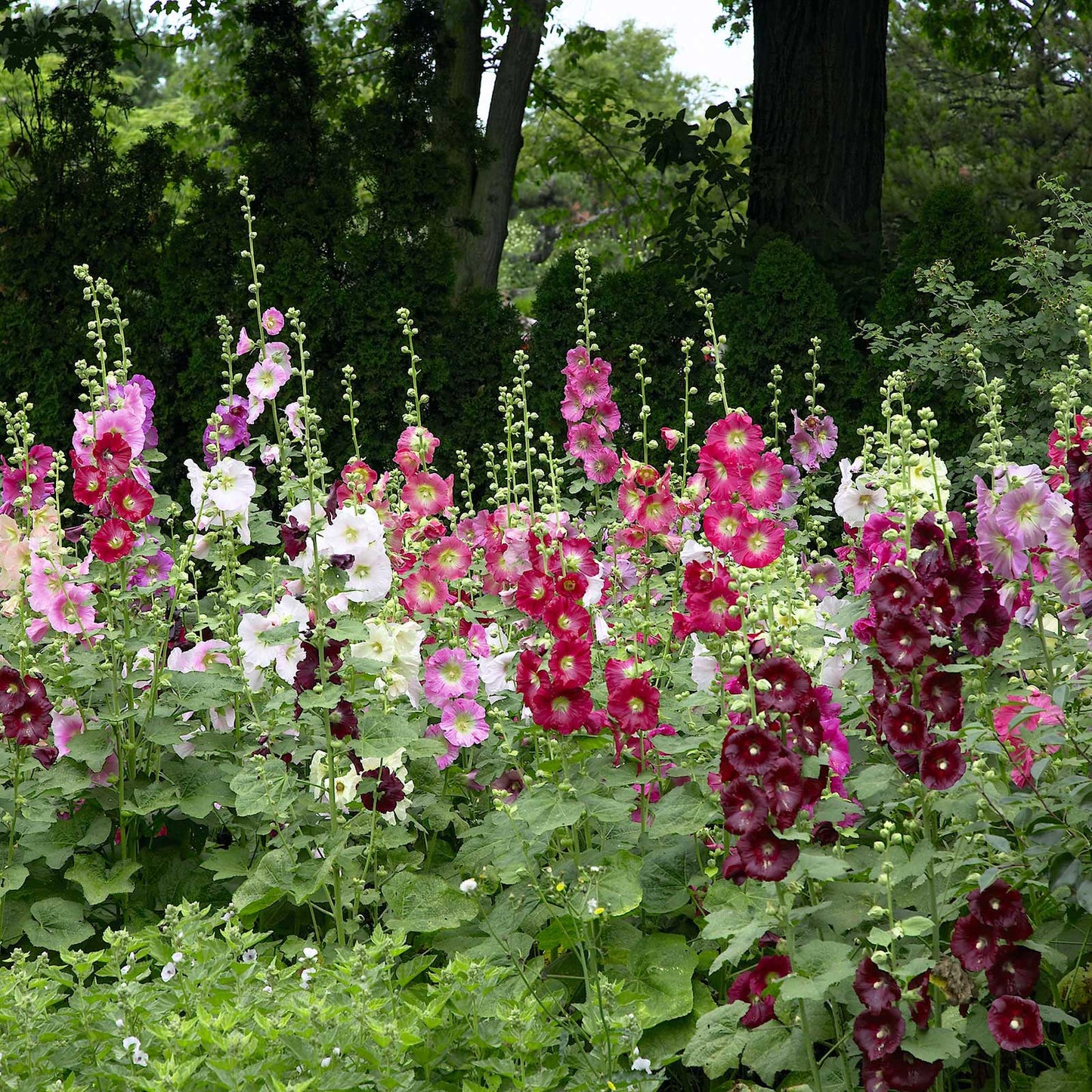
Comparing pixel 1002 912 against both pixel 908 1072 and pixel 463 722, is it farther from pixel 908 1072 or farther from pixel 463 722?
pixel 463 722

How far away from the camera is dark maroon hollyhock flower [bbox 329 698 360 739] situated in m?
2.75

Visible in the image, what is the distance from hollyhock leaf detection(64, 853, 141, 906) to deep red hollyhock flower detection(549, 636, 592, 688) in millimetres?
1209

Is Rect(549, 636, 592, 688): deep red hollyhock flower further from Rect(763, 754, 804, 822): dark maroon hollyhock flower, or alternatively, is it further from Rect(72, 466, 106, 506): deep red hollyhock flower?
Rect(72, 466, 106, 506): deep red hollyhock flower

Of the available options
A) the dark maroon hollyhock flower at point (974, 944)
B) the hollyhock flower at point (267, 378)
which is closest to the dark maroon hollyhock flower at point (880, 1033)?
the dark maroon hollyhock flower at point (974, 944)

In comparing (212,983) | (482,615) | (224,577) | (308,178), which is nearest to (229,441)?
(224,577)

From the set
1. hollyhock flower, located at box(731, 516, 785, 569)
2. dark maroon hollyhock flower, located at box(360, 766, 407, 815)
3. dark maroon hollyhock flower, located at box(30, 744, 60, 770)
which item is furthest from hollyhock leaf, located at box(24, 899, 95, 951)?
hollyhock flower, located at box(731, 516, 785, 569)

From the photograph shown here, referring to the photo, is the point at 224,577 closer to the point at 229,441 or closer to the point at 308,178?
the point at 229,441

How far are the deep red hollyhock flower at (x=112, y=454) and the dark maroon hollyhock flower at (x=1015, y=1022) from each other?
2216 millimetres

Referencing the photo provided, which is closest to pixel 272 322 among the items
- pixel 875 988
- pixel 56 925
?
pixel 56 925

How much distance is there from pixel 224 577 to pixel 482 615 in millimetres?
692

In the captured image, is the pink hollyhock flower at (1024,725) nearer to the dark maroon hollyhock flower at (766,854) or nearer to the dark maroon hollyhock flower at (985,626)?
the dark maroon hollyhock flower at (985,626)

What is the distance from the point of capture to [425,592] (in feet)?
10.6

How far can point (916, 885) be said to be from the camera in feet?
7.61

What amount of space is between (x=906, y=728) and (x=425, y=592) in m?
1.45
